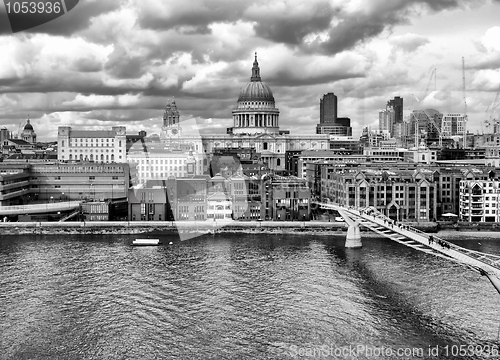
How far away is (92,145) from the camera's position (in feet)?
237

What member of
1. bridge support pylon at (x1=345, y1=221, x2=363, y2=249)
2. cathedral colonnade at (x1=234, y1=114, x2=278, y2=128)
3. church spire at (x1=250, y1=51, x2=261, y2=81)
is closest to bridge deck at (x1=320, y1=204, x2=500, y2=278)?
bridge support pylon at (x1=345, y1=221, x2=363, y2=249)

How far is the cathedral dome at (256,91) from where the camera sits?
91000 millimetres

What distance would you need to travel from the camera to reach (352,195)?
137ft

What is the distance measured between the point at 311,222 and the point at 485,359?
2181cm

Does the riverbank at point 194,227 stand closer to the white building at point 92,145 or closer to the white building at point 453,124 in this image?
the white building at point 92,145

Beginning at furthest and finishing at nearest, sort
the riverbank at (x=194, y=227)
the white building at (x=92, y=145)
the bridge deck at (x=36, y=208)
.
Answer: the white building at (x=92, y=145)
the bridge deck at (x=36, y=208)
the riverbank at (x=194, y=227)

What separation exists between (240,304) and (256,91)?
236 ft

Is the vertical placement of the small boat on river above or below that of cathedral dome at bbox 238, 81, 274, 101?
below

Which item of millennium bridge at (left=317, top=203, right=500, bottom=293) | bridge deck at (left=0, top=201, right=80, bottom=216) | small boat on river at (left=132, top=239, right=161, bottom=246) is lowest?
small boat on river at (left=132, top=239, right=161, bottom=246)

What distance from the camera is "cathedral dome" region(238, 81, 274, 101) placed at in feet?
299

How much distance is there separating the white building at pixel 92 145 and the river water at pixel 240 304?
41307mm

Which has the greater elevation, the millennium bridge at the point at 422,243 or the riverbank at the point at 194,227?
the millennium bridge at the point at 422,243

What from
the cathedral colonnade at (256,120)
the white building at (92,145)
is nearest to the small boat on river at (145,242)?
the white building at (92,145)

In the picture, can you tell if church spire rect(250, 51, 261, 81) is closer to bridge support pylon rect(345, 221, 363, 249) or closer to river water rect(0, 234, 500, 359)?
bridge support pylon rect(345, 221, 363, 249)
